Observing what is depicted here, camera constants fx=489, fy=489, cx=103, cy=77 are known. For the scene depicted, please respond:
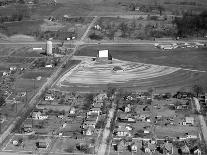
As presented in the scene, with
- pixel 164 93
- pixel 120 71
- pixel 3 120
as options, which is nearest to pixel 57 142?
pixel 3 120

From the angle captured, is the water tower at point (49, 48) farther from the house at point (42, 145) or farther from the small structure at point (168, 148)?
the small structure at point (168, 148)

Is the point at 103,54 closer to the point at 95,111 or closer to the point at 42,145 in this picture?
the point at 95,111

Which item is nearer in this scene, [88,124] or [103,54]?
[88,124]

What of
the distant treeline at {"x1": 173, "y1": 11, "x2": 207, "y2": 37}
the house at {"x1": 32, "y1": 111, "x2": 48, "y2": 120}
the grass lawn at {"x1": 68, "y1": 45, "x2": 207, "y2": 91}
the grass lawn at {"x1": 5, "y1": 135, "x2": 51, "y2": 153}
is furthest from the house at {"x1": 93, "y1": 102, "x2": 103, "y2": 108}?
the distant treeline at {"x1": 173, "y1": 11, "x2": 207, "y2": 37}

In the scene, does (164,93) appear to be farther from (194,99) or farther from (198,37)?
(198,37)

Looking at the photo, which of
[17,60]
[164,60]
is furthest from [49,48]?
[164,60]

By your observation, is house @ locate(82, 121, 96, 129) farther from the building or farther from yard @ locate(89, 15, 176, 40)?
yard @ locate(89, 15, 176, 40)

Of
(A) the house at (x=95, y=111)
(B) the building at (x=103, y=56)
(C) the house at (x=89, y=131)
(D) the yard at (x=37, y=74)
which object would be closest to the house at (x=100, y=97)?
(A) the house at (x=95, y=111)

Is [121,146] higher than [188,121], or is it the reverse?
[188,121]
